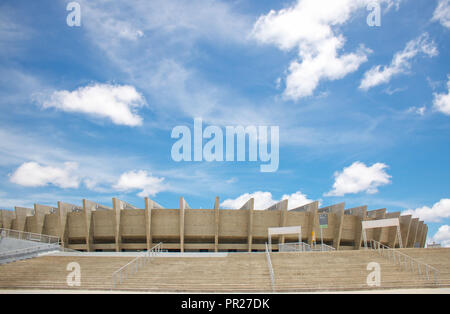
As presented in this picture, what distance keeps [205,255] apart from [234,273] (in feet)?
14.8

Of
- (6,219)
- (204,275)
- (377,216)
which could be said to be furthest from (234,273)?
(6,219)

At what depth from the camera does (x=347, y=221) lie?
1483 inches

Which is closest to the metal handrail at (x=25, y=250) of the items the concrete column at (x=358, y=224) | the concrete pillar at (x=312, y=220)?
the concrete pillar at (x=312, y=220)

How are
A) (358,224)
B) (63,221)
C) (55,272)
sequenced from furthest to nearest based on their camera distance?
(358,224)
(63,221)
(55,272)

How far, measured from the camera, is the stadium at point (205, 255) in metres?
14.6

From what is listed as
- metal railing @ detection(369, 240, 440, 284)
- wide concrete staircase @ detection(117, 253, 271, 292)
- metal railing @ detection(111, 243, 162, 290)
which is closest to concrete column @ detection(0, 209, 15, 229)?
metal railing @ detection(111, 243, 162, 290)

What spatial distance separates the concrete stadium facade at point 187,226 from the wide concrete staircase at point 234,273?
14.7 m

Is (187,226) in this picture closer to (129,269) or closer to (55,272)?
(129,269)

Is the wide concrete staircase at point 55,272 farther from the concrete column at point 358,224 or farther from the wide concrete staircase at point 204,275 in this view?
the concrete column at point 358,224

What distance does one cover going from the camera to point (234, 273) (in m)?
16.0
